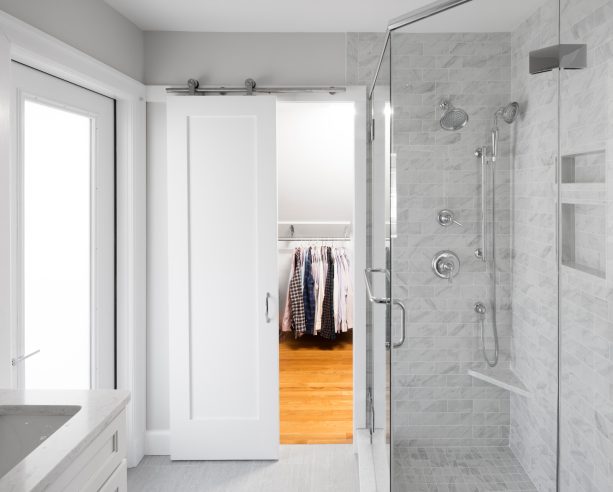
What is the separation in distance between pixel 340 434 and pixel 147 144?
6.89 feet

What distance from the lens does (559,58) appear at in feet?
5.49

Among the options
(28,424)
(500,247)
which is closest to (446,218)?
(500,247)

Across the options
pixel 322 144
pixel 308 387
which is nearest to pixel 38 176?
pixel 308 387

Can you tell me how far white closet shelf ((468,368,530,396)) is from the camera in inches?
71.7

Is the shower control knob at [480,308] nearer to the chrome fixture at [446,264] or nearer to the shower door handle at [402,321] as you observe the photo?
the chrome fixture at [446,264]

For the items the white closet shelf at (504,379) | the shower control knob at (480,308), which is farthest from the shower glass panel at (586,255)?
the shower control knob at (480,308)

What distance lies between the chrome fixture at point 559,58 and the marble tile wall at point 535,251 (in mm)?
20

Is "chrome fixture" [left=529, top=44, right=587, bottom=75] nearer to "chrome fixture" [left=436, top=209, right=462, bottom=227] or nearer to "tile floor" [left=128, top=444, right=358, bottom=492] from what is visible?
"chrome fixture" [left=436, top=209, right=462, bottom=227]

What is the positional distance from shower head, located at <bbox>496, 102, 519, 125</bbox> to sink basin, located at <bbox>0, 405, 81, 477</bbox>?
1.52m

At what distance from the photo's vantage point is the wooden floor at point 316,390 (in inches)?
144

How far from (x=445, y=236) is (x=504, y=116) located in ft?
1.37

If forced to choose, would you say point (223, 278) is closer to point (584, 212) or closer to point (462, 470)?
point (462, 470)

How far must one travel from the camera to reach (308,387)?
4516mm

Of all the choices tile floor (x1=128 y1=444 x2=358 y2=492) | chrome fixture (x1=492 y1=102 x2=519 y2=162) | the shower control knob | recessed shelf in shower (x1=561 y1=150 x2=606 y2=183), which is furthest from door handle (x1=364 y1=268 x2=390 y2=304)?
tile floor (x1=128 y1=444 x2=358 y2=492)
